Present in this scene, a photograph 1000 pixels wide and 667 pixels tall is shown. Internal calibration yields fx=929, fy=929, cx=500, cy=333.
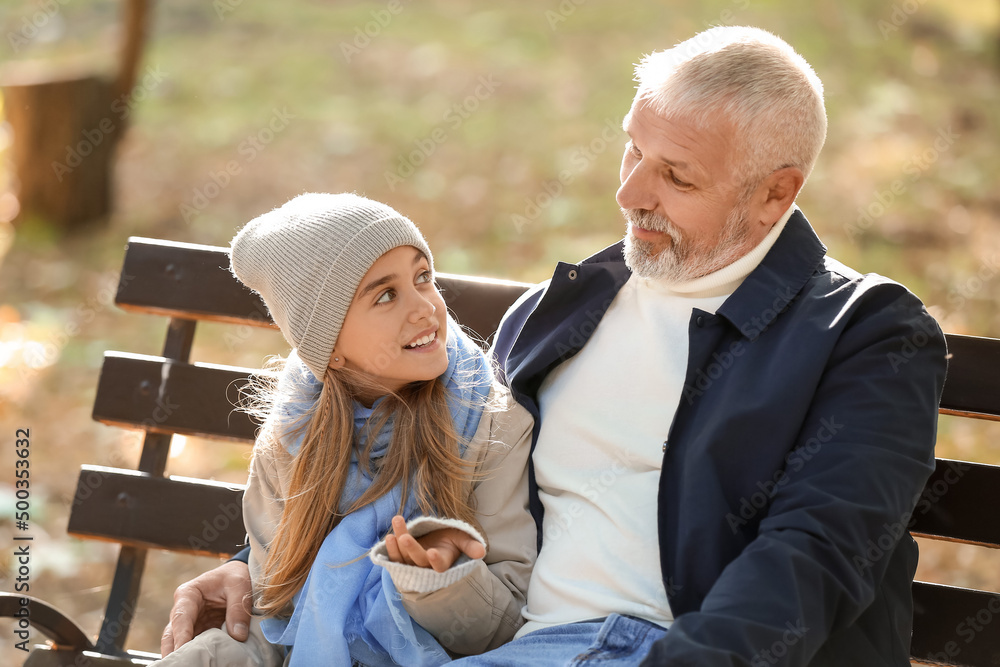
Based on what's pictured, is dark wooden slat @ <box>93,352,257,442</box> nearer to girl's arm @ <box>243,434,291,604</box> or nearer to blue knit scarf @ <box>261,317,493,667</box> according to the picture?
girl's arm @ <box>243,434,291,604</box>

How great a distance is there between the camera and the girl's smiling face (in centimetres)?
235

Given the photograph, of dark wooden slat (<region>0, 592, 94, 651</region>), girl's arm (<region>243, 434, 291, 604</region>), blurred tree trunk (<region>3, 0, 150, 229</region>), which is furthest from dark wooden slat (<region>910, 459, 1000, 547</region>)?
blurred tree trunk (<region>3, 0, 150, 229</region>)

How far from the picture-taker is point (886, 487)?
198 centimetres

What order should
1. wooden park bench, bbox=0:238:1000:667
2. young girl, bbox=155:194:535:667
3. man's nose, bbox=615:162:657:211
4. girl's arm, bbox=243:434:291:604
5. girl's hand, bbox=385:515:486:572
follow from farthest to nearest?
wooden park bench, bbox=0:238:1000:667 < girl's arm, bbox=243:434:291:604 < man's nose, bbox=615:162:657:211 < young girl, bbox=155:194:535:667 < girl's hand, bbox=385:515:486:572

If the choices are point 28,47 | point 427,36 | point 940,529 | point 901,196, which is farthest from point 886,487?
point 28,47

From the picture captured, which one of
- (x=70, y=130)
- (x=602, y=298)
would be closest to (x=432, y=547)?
(x=602, y=298)

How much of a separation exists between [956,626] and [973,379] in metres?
0.68

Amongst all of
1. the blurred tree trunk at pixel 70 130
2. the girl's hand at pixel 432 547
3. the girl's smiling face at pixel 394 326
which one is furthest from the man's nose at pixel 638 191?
the blurred tree trunk at pixel 70 130

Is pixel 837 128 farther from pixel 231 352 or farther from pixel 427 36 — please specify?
pixel 231 352

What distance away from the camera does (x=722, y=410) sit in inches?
86.0

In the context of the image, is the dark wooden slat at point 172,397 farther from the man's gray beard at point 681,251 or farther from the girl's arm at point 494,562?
the man's gray beard at point 681,251

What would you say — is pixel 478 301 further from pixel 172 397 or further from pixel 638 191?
pixel 172 397

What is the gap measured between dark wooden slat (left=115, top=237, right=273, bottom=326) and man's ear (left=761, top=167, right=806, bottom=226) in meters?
1.59

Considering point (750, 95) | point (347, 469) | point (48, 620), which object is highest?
point (750, 95)
